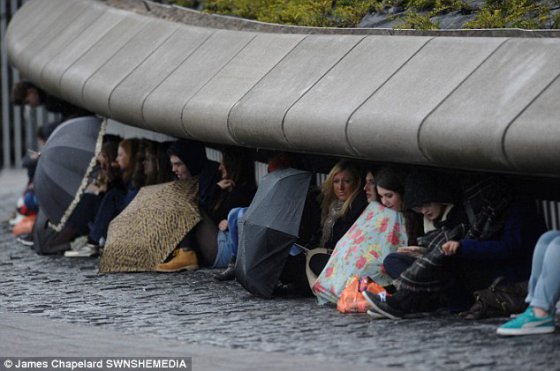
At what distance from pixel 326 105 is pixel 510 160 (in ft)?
7.75

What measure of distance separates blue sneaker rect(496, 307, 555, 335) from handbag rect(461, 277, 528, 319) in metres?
0.69

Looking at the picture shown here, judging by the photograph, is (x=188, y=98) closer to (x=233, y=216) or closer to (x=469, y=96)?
(x=233, y=216)

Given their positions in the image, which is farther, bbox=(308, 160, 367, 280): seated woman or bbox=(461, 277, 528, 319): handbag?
bbox=(308, 160, 367, 280): seated woman

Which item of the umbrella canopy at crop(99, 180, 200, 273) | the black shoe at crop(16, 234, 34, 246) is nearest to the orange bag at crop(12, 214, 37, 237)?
the black shoe at crop(16, 234, 34, 246)

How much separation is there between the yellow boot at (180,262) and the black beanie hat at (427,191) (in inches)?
136

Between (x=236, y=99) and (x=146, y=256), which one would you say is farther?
(x=146, y=256)

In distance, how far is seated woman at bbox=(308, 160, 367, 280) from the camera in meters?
11.1

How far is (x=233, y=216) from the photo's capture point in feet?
39.8

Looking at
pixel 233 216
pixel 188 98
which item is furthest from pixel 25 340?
pixel 188 98

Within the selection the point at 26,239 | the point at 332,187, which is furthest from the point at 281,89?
the point at 26,239

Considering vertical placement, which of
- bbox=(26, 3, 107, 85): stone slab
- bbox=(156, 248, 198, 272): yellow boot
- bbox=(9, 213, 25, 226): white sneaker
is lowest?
bbox=(9, 213, 25, 226): white sneaker

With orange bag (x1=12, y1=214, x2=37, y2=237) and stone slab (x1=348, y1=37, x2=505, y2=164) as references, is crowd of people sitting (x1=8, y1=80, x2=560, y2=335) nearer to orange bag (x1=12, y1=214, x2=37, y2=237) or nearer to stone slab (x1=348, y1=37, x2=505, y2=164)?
stone slab (x1=348, y1=37, x2=505, y2=164)

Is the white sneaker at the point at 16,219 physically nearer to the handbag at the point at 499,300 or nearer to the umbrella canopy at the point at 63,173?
the umbrella canopy at the point at 63,173

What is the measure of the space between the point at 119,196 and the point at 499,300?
589 centimetres
